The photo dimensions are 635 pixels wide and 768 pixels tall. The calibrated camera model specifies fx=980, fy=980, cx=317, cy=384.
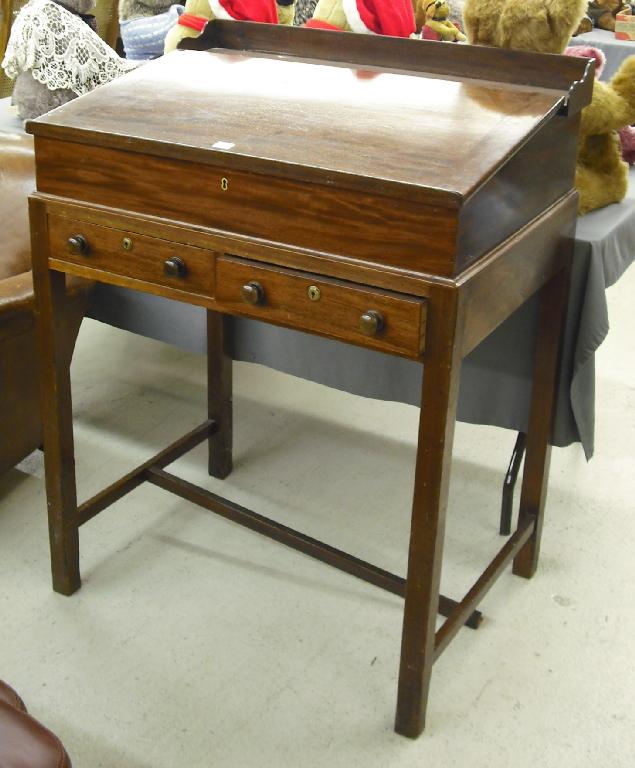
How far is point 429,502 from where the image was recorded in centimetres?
161

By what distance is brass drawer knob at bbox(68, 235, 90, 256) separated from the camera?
70.4 inches

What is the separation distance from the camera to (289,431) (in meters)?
2.86

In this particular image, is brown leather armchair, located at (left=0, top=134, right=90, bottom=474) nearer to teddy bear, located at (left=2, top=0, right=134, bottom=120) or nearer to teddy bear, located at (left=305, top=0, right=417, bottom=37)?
teddy bear, located at (left=2, top=0, right=134, bottom=120)

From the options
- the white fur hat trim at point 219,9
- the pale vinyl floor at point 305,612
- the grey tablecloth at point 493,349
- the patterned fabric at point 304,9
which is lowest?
the pale vinyl floor at point 305,612

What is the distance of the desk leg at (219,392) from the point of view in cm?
245

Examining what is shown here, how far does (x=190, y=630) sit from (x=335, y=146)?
1082 millimetres

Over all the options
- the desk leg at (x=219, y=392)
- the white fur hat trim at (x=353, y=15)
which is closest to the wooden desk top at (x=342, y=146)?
the desk leg at (x=219, y=392)

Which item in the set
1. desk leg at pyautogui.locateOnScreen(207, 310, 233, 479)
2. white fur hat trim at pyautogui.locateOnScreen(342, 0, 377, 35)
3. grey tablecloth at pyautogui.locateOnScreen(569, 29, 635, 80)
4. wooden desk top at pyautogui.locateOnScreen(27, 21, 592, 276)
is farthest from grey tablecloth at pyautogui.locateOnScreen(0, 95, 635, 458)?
grey tablecloth at pyautogui.locateOnScreen(569, 29, 635, 80)

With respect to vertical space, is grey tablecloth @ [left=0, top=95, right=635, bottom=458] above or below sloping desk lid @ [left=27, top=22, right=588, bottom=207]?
below

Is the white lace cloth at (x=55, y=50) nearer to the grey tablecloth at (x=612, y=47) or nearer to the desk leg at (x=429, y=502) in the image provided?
the desk leg at (x=429, y=502)

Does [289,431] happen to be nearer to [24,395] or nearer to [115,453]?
[115,453]

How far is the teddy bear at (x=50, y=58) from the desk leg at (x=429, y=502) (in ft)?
7.35

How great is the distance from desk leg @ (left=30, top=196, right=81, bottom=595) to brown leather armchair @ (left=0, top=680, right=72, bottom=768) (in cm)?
91

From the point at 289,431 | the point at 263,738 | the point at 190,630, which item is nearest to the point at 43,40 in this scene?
the point at 289,431
